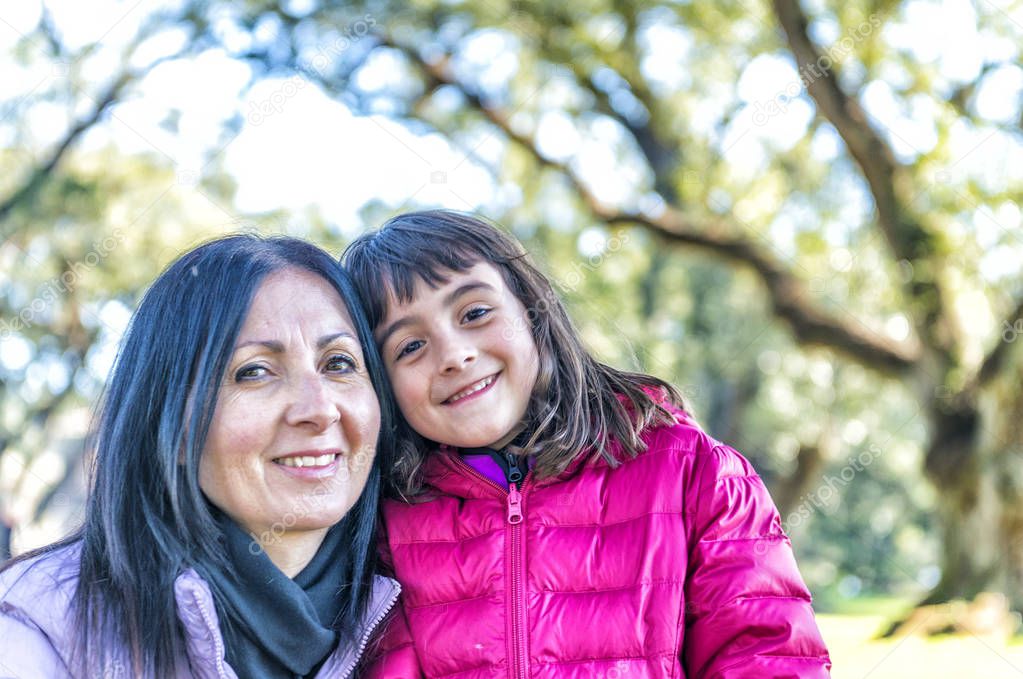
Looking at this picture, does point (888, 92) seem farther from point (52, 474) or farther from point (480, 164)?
point (52, 474)

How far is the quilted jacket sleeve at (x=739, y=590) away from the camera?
2162mm

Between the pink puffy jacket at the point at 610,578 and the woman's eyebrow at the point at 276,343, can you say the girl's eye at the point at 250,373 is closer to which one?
the woman's eyebrow at the point at 276,343

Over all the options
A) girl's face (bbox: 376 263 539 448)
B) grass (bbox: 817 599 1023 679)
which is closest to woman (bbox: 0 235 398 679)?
girl's face (bbox: 376 263 539 448)

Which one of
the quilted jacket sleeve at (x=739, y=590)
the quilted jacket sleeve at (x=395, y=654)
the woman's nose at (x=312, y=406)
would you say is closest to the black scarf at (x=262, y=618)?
the quilted jacket sleeve at (x=395, y=654)

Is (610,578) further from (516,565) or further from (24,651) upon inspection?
(24,651)

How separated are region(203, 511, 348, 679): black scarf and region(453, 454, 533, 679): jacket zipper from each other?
40 cm

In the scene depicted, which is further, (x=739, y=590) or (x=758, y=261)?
(x=758, y=261)

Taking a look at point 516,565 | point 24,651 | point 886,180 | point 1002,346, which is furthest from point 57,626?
point 886,180

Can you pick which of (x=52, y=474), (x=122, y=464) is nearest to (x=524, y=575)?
(x=122, y=464)

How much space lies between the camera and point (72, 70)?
10383 mm

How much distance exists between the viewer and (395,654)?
232 cm

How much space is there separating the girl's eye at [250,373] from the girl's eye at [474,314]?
0.50m

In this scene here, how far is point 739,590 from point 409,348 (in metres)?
0.92

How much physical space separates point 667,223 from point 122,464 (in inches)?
309
